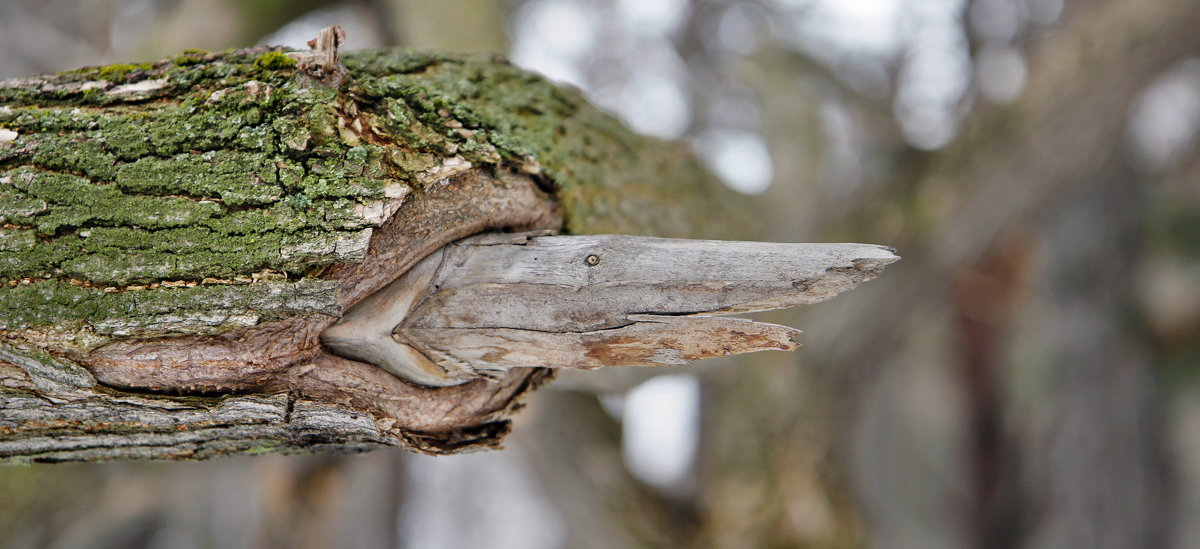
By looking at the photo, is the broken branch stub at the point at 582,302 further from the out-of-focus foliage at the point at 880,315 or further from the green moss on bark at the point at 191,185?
the out-of-focus foliage at the point at 880,315

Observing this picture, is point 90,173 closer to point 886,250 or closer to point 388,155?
point 388,155

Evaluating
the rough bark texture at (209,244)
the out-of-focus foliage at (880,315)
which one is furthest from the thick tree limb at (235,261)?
the out-of-focus foliage at (880,315)

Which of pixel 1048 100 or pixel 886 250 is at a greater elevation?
pixel 1048 100

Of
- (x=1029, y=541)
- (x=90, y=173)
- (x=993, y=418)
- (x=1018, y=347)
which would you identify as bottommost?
(x=1029, y=541)

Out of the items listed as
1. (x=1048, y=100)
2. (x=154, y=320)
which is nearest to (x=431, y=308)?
(x=154, y=320)

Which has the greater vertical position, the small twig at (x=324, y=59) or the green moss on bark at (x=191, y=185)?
the small twig at (x=324, y=59)

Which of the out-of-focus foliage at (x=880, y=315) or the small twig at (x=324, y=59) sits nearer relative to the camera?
the small twig at (x=324, y=59)

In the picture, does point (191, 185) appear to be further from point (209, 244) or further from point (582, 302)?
point (582, 302)

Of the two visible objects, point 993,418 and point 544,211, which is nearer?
point 544,211
